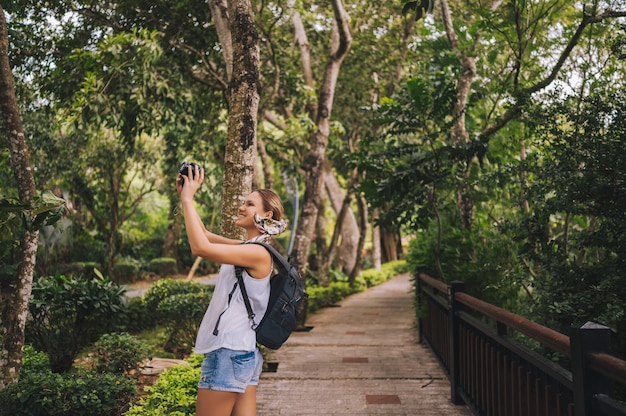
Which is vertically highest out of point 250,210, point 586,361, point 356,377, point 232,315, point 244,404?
point 250,210

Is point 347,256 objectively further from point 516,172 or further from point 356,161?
point 516,172

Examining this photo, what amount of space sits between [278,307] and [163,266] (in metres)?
24.5

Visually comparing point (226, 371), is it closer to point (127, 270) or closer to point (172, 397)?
point (172, 397)

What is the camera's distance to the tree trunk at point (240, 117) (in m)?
5.19

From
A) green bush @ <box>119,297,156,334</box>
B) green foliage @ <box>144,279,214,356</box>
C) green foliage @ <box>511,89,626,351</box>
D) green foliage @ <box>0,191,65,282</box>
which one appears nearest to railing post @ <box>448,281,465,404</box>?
green foliage @ <box>511,89,626,351</box>

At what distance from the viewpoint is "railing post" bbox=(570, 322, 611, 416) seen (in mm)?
2406

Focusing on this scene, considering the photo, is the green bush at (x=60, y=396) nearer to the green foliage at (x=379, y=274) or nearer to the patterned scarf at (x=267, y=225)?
the patterned scarf at (x=267, y=225)

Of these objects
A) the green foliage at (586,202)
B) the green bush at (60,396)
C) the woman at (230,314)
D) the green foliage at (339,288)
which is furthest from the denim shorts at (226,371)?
the green foliage at (339,288)

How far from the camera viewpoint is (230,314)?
2.77 m

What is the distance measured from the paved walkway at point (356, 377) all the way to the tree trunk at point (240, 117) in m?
1.75

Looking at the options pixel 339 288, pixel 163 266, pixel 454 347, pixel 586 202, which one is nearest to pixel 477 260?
pixel 454 347

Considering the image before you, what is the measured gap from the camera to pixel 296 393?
18.9ft

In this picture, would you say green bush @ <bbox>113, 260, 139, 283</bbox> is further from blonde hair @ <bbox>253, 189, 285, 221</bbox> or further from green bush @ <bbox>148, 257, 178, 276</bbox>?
blonde hair @ <bbox>253, 189, 285, 221</bbox>

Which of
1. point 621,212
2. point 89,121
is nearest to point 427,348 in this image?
point 621,212
